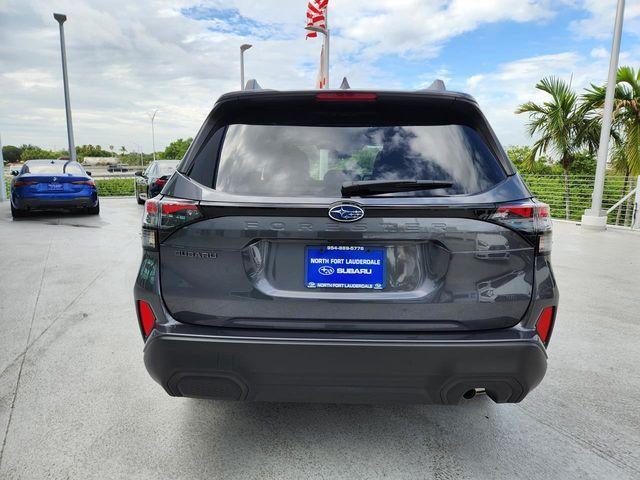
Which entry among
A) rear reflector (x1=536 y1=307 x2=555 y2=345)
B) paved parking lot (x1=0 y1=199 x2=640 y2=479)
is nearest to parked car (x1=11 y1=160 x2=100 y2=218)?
Result: paved parking lot (x1=0 y1=199 x2=640 y2=479)

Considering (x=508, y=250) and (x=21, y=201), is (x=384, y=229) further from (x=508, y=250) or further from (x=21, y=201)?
(x=21, y=201)

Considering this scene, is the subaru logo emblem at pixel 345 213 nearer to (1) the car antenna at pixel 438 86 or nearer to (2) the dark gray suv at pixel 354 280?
(2) the dark gray suv at pixel 354 280

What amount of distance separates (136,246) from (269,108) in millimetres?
6811

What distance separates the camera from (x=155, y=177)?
14.0 metres

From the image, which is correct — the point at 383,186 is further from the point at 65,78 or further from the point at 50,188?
the point at 65,78

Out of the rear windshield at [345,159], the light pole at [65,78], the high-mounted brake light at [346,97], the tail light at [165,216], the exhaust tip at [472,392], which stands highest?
the light pole at [65,78]

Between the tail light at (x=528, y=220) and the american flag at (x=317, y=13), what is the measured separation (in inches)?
580

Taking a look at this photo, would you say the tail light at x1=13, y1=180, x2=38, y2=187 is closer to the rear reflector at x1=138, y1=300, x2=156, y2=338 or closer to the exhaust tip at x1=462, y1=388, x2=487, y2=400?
the rear reflector at x1=138, y1=300, x2=156, y2=338

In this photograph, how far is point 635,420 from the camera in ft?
9.15

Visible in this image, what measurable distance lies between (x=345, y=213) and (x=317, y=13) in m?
15.2

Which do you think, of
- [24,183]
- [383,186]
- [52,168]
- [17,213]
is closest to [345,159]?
[383,186]

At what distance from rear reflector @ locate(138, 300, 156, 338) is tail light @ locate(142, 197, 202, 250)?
260mm

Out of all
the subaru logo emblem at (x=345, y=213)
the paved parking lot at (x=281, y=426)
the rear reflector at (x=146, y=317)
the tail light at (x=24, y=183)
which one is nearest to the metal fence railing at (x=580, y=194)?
the paved parking lot at (x=281, y=426)

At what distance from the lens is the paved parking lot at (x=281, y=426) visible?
231 cm
